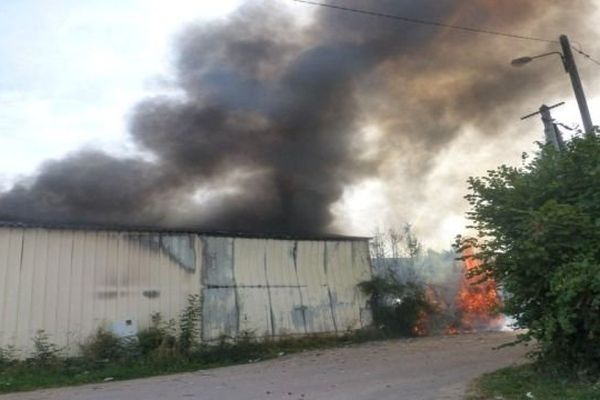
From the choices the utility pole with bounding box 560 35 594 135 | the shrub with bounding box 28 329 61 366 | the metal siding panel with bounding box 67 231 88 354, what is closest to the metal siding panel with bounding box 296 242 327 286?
the metal siding panel with bounding box 67 231 88 354

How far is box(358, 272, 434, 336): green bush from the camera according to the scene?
18.0m

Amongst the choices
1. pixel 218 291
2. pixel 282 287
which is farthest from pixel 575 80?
pixel 218 291

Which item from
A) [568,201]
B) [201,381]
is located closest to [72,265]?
[201,381]

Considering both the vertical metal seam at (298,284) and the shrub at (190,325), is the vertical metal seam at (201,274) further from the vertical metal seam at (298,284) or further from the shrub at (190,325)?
the vertical metal seam at (298,284)

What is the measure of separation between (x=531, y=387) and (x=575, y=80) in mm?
7474

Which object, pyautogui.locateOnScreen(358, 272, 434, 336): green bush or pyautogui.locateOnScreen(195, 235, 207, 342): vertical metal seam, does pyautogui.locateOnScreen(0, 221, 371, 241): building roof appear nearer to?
pyautogui.locateOnScreen(195, 235, 207, 342): vertical metal seam

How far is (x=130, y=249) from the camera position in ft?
47.0

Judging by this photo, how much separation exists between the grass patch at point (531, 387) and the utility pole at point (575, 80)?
226 inches

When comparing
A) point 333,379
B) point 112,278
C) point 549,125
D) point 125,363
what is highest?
point 549,125

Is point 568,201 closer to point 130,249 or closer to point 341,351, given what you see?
point 341,351

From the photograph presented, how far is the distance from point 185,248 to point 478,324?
1054cm

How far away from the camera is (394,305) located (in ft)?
59.7

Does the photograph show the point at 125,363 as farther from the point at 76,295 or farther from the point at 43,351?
the point at 76,295

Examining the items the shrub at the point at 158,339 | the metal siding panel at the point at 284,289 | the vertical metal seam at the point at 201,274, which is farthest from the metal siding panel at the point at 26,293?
the metal siding panel at the point at 284,289
